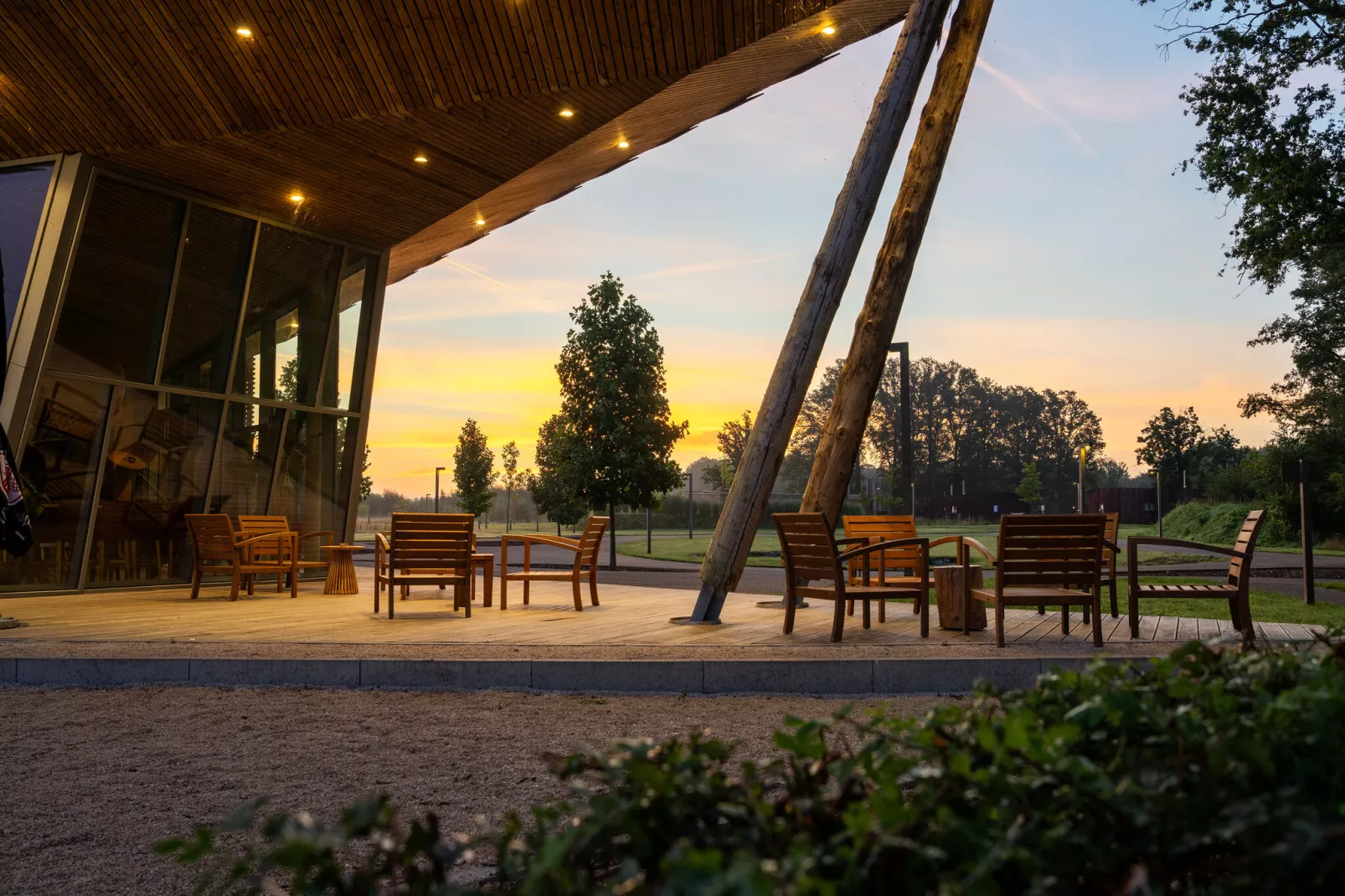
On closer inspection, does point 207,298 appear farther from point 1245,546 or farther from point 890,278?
point 1245,546

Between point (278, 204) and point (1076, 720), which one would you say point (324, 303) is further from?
point (1076, 720)

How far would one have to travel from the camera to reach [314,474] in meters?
15.8

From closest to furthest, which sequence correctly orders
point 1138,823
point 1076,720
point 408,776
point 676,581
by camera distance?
point 1138,823
point 1076,720
point 408,776
point 676,581

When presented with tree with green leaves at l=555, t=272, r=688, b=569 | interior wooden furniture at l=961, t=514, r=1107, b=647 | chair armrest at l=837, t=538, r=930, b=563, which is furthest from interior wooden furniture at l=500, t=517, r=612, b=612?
tree with green leaves at l=555, t=272, r=688, b=569

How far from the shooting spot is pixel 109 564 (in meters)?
13.0

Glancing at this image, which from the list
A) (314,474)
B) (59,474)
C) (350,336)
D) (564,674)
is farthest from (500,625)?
(350,336)

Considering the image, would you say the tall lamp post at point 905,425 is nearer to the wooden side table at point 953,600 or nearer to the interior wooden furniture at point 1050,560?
the wooden side table at point 953,600

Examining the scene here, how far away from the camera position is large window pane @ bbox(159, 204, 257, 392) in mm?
13703

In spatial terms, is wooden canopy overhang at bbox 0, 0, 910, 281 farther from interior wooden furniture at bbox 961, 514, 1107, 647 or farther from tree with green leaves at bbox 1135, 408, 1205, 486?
tree with green leaves at bbox 1135, 408, 1205, 486

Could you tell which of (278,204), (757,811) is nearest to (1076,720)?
(757,811)

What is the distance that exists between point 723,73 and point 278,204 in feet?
22.8

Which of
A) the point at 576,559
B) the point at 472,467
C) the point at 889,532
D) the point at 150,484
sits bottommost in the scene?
the point at 576,559

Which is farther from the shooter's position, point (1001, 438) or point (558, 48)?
point (1001, 438)

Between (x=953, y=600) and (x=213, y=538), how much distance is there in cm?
845
